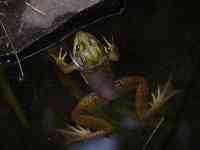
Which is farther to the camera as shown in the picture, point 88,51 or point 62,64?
point 88,51

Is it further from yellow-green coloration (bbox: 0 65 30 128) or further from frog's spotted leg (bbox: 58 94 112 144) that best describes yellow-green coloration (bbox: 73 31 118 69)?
yellow-green coloration (bbox: 0 65 30 128)

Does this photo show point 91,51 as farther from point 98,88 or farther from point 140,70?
point 140,70

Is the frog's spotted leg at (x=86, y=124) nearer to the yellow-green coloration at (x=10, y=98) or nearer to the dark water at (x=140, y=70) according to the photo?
the dark water at (x=140, y=70)

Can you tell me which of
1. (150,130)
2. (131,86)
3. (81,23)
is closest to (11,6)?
(81,23)

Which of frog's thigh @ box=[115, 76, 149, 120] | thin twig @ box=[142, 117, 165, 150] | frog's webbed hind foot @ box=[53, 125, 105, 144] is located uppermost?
frog's thigh @ box=[115, 76, 149, 120]

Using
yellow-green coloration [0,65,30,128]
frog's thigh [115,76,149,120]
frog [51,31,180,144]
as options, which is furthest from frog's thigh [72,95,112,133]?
yellow-green coloration [0,65,30,128]

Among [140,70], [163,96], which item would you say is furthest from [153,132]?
[140,70]

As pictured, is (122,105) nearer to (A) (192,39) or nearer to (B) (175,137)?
(B) (175,137)
